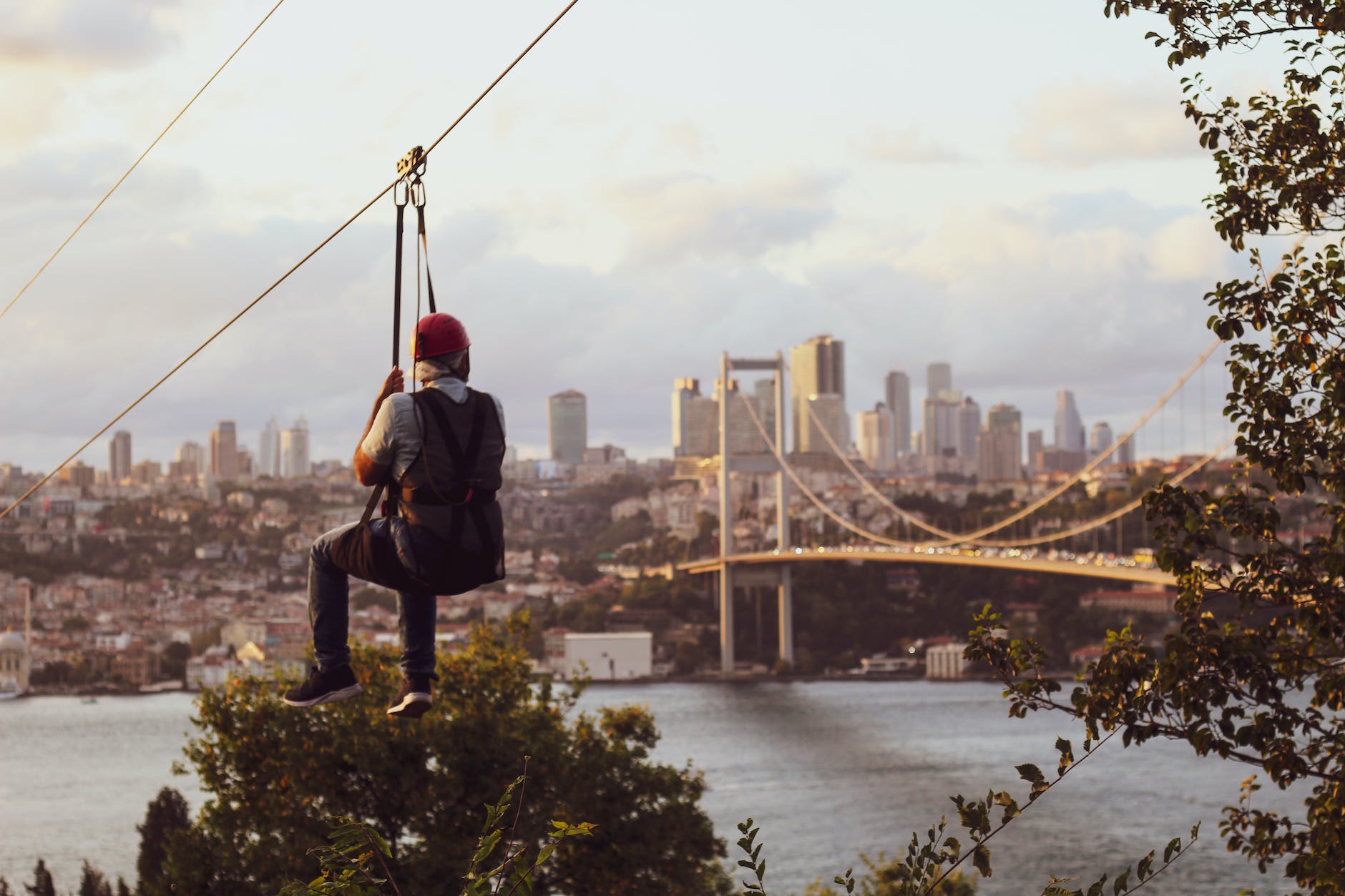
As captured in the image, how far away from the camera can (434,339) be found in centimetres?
376

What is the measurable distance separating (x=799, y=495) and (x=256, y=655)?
110 ft

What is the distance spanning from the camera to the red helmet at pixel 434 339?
376cm

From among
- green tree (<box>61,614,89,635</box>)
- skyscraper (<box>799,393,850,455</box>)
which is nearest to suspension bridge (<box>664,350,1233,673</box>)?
skyscraper (<box>799,393,850,455</box>)

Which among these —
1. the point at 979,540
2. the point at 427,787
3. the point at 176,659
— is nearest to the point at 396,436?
the point at 427,787

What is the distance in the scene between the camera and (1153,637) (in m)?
58.7

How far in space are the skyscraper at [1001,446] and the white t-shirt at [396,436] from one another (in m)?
115

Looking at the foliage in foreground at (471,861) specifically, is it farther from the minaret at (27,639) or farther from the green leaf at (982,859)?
the minaret at (27,639)

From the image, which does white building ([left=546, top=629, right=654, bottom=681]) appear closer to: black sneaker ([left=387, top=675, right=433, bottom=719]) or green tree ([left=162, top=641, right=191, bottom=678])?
green tree ([left=162, top=641, right=191, bottom=678])

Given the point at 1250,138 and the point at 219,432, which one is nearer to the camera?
the point at 1250,138

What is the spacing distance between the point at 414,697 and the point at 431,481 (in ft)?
1.99

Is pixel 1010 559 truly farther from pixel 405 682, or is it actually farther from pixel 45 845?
pixel 405 682

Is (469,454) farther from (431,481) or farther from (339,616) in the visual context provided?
(339,616)

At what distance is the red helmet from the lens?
148 inches


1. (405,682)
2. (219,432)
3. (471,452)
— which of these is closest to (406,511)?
(471,452)
